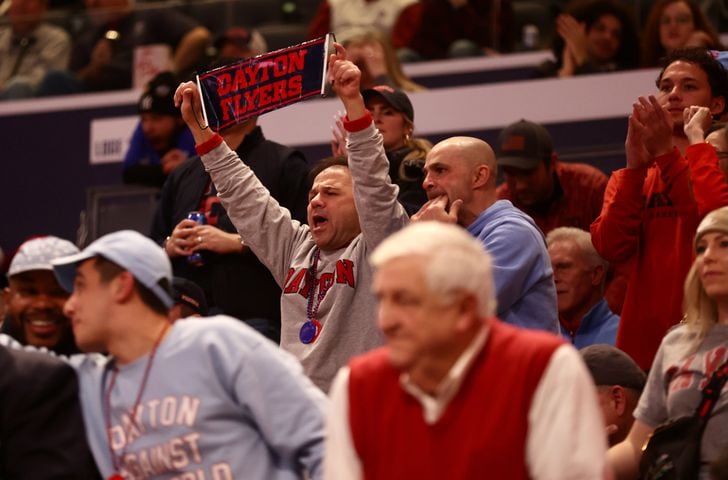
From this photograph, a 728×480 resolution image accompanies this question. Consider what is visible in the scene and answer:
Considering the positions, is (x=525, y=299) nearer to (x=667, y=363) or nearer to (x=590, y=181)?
(x=667, y=363)

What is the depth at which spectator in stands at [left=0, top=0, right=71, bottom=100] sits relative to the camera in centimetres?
1038

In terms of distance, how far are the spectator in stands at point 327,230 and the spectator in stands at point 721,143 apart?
4.17 feet

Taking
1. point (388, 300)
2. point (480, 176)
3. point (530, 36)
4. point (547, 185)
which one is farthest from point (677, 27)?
point (388, 300)

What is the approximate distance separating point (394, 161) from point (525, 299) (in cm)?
117

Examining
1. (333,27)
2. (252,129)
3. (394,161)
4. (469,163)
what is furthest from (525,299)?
(333,27)

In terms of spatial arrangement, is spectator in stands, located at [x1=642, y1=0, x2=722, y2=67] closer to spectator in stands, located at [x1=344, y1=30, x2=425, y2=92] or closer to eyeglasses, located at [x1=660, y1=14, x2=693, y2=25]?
eyeglasses, located at [x1=660, y1=14, x2=693, y2=25]

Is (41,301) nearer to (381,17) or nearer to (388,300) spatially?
(388,300)

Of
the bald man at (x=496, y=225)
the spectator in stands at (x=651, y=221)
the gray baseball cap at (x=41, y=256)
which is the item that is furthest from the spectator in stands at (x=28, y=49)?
the gray baseball cap at (x=41, y=256)

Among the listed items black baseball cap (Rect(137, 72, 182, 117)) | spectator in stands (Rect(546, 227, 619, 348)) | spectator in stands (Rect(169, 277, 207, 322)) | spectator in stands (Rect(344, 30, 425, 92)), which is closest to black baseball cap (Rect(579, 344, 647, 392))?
spectator in stands (Rect(546, 227, 619, 348))

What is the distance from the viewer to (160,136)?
812cm

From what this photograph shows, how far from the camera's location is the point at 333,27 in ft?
31.5

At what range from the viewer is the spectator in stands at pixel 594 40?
8.38 m

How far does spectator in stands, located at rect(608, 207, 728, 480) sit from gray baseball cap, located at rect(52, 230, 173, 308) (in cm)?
160

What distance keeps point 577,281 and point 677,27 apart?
6.90 feet
